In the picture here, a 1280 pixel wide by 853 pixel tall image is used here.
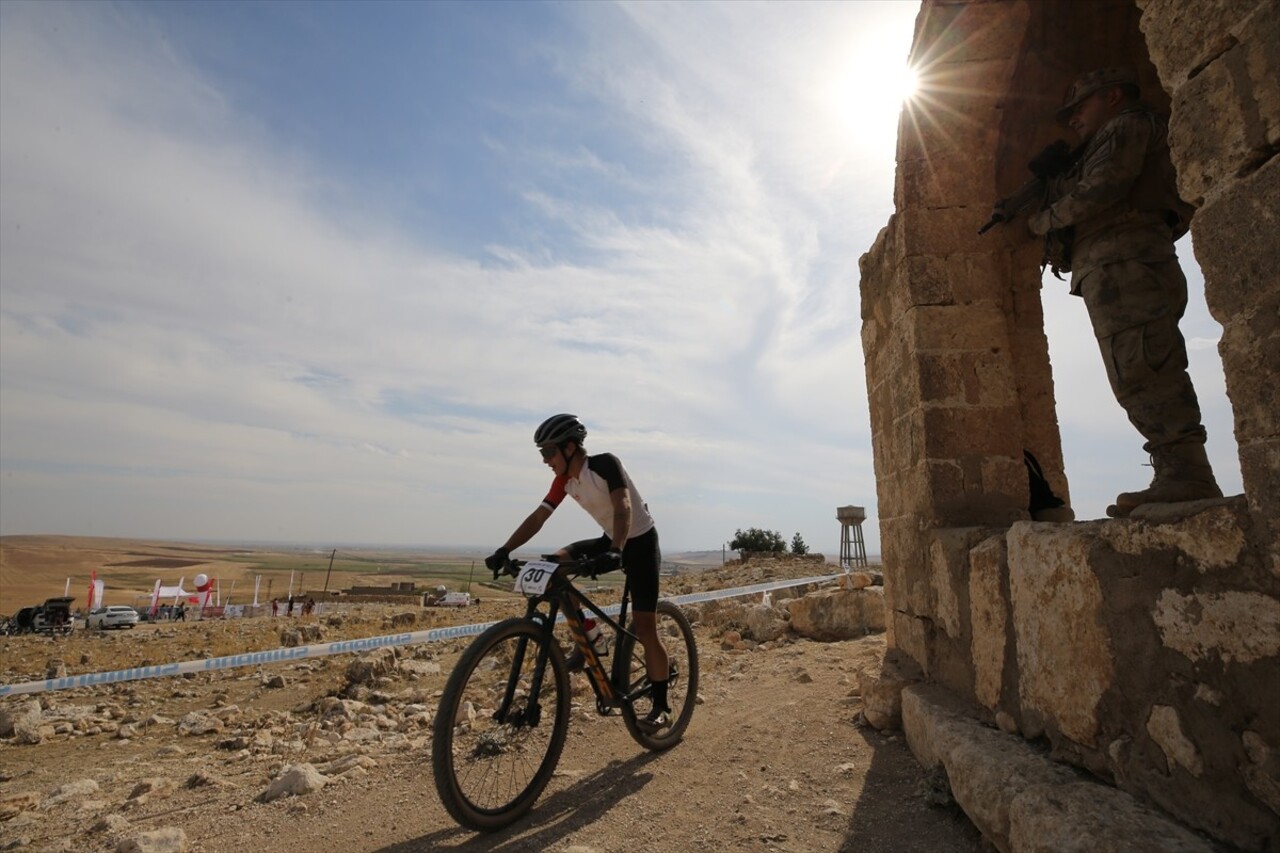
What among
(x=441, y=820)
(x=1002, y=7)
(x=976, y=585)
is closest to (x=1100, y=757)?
(x=976, y=585)

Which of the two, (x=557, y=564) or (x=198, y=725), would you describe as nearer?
(x=557, y=564)

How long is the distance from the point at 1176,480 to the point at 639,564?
7.30ft

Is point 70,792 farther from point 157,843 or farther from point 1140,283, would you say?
point 1140,283

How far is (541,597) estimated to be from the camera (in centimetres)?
297

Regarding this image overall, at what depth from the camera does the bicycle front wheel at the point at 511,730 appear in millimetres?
2664

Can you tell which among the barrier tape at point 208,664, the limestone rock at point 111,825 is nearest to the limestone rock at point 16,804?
the limestone rock at point 111,825

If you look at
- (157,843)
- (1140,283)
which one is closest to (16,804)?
(157,843)

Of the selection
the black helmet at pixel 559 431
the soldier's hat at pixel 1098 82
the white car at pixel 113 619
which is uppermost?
the soldier's hat at pixel 1098 82

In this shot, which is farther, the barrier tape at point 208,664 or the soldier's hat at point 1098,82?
the barrier tape at point 208,664

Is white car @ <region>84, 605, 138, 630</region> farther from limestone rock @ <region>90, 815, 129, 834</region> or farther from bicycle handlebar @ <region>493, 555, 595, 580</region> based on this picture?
bicycle handlebar @ <region>493, 555, 595, 580</region>

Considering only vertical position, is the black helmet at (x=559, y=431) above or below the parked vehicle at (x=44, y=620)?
above

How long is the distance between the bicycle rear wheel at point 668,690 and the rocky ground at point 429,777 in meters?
0.09

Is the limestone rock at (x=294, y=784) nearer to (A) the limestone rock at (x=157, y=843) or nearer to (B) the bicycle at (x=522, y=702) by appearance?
(A) the limestone rock at (x=157, y=843)

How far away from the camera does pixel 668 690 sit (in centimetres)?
379
